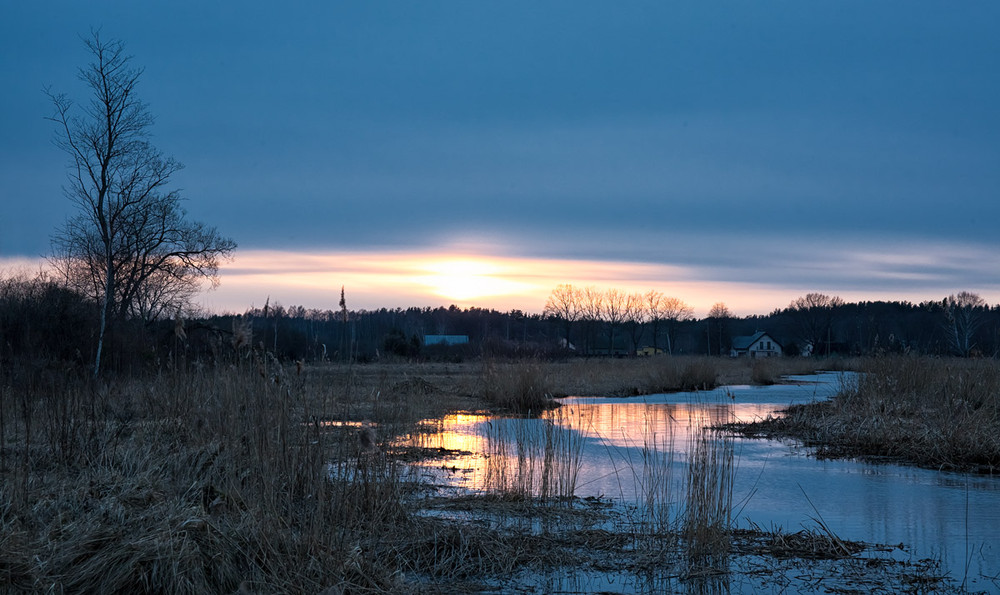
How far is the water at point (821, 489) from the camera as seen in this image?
6.07m

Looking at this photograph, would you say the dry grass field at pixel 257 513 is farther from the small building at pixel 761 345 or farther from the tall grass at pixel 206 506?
the small building at pixel 761 345

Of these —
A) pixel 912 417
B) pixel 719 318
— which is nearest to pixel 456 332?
pixel 719 318

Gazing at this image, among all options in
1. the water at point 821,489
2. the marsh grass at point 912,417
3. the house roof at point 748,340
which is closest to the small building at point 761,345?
the house roof at point 748,340

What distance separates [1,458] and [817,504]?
8.04 metres

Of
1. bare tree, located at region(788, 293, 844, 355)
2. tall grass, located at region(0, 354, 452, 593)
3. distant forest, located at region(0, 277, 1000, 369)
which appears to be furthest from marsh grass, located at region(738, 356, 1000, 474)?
bare tree, located at region(788, 293, 844, 355)

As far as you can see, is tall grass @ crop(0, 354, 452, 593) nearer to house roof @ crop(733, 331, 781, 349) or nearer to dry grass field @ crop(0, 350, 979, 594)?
dry grass field @ crop(0, 350, 979, 594)

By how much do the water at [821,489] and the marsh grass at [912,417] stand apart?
930 millimetres

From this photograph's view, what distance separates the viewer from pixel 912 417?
13.0 m

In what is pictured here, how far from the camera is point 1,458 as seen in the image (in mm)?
6449

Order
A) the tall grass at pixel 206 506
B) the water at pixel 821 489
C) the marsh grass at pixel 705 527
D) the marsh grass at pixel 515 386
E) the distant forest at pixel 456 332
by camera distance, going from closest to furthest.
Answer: the tall grass at pixel 206 506 → the marsh grass at pixel 705 527 → the water at pixel 821 489 → the distant forest at pixel 456 332 → the marsh grass at pixel 515 386

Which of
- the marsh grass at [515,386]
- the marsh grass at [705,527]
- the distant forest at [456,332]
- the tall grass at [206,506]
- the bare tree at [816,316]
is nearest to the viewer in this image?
the tall grass at [206,506]

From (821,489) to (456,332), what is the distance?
105488 mm

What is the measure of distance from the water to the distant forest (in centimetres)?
260

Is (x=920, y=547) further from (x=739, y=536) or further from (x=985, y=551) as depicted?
(x=739, y=536)
